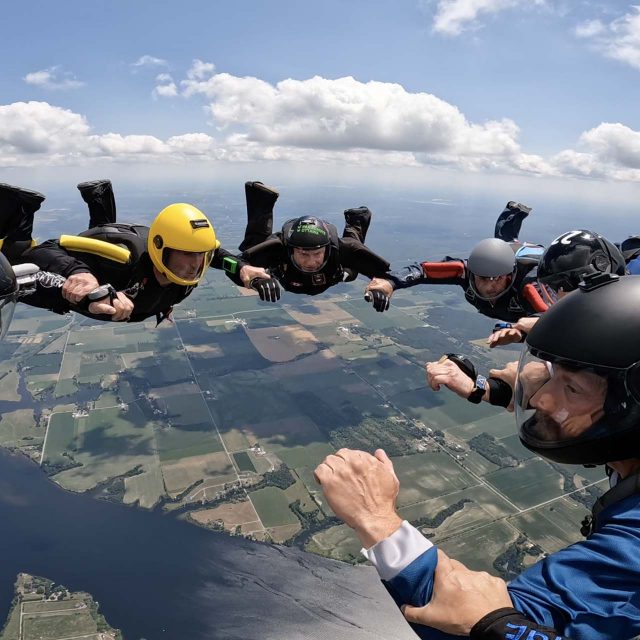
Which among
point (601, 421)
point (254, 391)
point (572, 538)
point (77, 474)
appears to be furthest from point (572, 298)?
point (254, 391)

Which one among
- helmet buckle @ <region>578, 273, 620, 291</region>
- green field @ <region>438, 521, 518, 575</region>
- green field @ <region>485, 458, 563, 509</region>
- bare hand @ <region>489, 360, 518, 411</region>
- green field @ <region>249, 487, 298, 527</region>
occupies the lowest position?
green field @ <region>249, 487, 298, 527</region>

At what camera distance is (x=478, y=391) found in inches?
146

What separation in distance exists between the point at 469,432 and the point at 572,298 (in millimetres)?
39601

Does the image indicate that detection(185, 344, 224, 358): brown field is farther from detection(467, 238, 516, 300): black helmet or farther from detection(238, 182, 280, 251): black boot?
detection(467, 238, 516, 300): black helmet

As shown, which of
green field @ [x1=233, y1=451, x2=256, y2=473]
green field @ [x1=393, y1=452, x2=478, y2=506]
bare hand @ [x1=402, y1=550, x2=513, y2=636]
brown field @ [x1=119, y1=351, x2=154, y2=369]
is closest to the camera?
bare hand @ [x1=402, y1=550, x2=513, y2=636]

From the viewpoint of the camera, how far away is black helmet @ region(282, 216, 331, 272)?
6480 mm

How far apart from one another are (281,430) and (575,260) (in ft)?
123

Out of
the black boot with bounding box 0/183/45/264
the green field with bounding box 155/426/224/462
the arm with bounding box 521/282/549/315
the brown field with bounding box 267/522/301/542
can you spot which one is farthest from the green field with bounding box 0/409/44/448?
the arm with bounding box 521/282/549/315

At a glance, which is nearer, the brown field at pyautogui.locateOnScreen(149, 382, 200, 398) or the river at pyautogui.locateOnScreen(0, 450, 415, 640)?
the river at pyautogui.locateOnScreen(0, 450, 415, 640)

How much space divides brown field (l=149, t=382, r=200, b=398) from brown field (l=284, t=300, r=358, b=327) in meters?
22.3

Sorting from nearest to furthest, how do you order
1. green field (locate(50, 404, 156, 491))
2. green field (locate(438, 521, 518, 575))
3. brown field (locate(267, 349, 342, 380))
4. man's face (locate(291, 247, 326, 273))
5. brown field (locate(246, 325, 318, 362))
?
man's face (locate(291, 247, 326, 273)) → green field (locate(438, 521, 518, 575)) → green field (locate(50, 404, 156, 491)) → brown field (locate(267, 349, 342, 380)) → brown field (locate(246, 325, 318, 362))

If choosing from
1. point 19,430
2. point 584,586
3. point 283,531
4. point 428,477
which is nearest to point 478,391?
point 584,586

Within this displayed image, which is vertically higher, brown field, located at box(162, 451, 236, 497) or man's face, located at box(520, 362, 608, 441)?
man's face, located at box(520, 362, 608, 441)

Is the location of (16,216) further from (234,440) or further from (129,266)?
(234,440)
